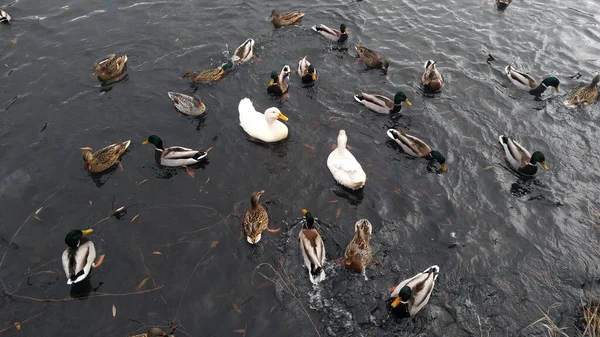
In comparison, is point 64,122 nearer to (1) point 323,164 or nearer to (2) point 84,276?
(2) point 84,276

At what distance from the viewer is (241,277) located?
774 cm

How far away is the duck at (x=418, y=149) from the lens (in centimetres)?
1007

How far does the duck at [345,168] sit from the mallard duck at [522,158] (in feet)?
12.9

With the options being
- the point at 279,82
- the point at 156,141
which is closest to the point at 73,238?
the point at 156,141

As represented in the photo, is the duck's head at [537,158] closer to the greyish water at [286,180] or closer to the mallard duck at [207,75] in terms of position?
the greyish water at [286,180]

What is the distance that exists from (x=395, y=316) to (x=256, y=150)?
209 inches

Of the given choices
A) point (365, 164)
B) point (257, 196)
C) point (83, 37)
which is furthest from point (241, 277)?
point (83, 37)

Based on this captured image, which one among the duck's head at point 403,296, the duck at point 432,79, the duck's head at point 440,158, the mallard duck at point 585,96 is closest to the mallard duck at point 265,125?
the duck's head at point 440,158

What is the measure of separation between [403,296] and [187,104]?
745cm

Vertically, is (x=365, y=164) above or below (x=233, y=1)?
below

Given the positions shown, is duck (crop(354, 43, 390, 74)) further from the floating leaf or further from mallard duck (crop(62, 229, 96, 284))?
mallard duck (crop(62, 229, 96, 284))

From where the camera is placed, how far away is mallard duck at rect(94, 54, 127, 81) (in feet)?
39.1

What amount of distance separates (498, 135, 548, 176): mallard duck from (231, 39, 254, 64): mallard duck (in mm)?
8127

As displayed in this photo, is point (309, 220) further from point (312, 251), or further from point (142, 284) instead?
point (142, 284)
